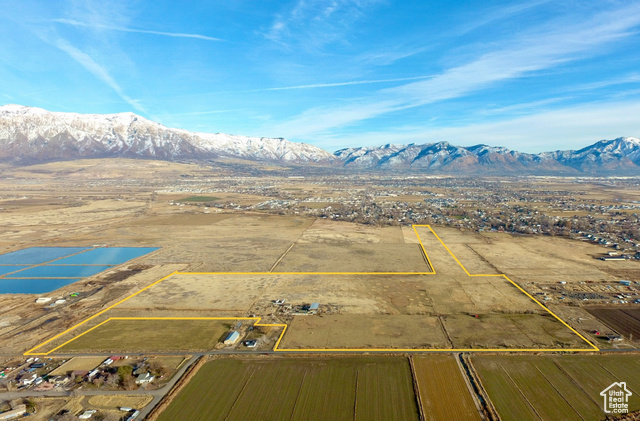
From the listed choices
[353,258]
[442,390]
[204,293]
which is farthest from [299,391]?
[353,258]

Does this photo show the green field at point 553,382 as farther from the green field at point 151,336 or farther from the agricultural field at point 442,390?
the green field at point 151,336

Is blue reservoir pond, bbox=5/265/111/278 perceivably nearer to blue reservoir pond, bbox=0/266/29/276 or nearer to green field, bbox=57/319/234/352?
blue reservoir pond, bbox=0/266/29/276

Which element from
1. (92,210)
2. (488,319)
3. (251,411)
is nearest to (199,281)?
(251,411)

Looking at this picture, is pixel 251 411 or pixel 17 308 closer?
pixel 251 411

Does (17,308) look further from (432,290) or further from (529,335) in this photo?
(529,335)

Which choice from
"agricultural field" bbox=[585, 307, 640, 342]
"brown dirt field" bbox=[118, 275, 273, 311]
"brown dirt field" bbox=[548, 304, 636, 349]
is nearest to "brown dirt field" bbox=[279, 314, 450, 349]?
"brown dirt field" bbox=[118, 275, 273, 311]

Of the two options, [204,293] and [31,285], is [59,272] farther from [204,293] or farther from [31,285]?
[204,293]
